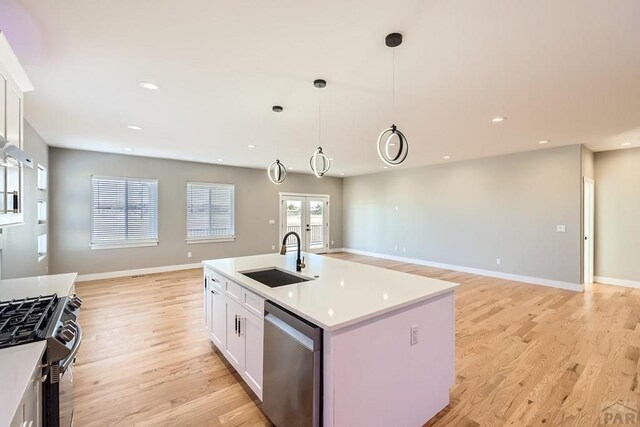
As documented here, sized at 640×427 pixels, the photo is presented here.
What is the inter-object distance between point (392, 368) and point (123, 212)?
6675mm

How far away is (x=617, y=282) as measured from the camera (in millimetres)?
5586

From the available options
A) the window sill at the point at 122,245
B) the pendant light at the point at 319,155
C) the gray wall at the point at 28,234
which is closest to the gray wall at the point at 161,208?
the window sill at the point at 122,245

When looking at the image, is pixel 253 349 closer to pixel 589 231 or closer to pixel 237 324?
pixel 237 324

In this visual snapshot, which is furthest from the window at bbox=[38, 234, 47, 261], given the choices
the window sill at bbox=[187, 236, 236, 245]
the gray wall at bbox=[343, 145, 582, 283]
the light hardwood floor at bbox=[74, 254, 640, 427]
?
the gray wall at bbox=[343, 145, 582, 283]

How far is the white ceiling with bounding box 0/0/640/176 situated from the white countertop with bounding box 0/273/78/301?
71.0 inches

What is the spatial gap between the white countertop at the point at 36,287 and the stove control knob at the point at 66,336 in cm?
90

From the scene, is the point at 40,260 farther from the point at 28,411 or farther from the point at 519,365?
the point at 519,365

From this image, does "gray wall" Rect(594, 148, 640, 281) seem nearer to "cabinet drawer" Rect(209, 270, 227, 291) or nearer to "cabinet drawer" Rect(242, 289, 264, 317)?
"cabinet drawer" Rect(242, 289, 264, 317)

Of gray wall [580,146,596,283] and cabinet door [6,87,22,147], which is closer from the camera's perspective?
cabinet door [6,87,22,147]

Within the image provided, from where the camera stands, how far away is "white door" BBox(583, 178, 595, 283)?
5.60m

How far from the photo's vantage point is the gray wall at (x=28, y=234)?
3.28 metres

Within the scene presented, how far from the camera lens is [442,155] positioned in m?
6.25

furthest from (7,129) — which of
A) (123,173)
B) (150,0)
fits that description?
(123,173)

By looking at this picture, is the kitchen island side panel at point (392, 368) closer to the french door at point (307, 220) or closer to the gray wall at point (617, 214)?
the gray wall at point (617, 214)
